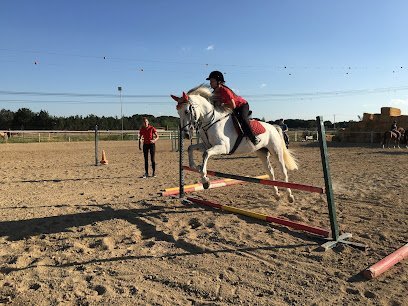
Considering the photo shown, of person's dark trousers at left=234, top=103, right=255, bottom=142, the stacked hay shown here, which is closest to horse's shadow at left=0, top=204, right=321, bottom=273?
person's dark trousers at left=234, top=103, right=255, bottom=142

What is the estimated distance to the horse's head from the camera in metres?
5.36

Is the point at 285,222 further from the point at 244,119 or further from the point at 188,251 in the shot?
the point at 244,119

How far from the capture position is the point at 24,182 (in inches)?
379

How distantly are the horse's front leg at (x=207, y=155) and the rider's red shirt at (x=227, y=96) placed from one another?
31.5 inches

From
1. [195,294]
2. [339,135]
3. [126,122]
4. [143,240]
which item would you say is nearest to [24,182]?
[143,240]

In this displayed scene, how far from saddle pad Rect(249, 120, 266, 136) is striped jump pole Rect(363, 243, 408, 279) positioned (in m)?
2.98

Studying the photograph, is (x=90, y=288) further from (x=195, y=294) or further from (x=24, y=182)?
(x=24, y=182)

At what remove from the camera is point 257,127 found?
629 cm

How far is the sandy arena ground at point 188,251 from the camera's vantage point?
3.22 meters

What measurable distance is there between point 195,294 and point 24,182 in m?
8.03

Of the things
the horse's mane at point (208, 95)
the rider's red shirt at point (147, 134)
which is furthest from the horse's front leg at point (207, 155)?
the rider's red shirt at point (147, 134)

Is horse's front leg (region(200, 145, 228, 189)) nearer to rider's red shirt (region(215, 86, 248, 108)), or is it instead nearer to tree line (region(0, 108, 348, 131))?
rider's red shirt (region(215, 86, 248, 108))

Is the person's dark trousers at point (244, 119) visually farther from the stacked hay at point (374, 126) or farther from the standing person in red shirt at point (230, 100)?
the stacked hay at point (374, 126)

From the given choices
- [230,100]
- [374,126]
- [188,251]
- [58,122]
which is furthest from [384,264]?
[58,122]
